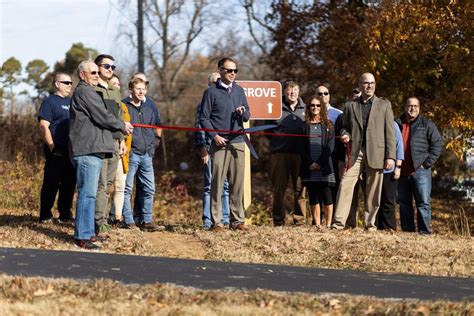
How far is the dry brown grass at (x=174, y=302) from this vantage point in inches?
298

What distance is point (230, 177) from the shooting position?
12758 millimetres

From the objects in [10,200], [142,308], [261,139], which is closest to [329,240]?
[142,308]

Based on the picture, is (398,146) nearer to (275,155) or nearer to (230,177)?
(275,155)

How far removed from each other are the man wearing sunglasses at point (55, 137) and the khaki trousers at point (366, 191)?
11.6ft

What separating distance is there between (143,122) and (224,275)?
442 cm

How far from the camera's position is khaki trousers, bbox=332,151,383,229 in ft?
43.4

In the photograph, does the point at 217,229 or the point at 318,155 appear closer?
the point at 217,229

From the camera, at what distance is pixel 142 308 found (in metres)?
7.56

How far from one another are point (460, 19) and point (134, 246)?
10.5 metres

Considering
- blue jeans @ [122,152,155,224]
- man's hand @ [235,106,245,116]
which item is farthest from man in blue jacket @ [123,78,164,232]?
man's hand @ [235,106,245,116]

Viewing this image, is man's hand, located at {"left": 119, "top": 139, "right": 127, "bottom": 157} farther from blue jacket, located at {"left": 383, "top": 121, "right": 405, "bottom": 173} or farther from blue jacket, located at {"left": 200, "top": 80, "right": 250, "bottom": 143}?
blue jacket, located at {"left": 383, "top": 121, "right": 405, "bottom": 173}

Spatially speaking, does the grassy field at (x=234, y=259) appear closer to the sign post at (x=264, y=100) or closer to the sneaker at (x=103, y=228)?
the sneaker at (x=103, y=228)

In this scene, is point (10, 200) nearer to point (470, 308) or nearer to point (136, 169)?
point (136, 169)

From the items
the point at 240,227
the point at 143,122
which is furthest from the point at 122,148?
the point at 240,227
